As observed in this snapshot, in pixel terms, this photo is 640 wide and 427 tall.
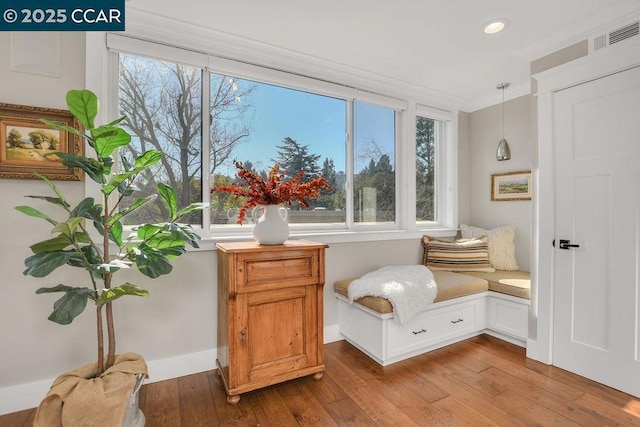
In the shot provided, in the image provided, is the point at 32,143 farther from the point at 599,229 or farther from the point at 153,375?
the point at 599,229

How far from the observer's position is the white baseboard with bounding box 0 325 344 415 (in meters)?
1.74

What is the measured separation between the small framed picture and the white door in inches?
40.3

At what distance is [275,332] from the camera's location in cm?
198

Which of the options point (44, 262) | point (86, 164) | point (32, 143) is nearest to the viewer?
point (44, 262)

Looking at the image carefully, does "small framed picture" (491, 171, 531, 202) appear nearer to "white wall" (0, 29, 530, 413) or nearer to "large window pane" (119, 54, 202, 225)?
"white wall" (0, 29, 530, 413)

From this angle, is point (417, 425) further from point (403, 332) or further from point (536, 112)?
point (536, 112)

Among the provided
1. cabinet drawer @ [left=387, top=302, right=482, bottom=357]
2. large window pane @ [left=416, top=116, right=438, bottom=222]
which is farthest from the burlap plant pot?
large window pane @ [left=416, top=116, right=438, bottom=222]

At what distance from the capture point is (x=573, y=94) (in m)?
2.16

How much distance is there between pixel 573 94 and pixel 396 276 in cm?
184

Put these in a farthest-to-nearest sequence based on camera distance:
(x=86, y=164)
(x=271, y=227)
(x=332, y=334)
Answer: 1. (x=332, y=334)
2. (x=271, y=227)
3. (x=86, y=164)

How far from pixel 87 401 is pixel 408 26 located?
2819 mm

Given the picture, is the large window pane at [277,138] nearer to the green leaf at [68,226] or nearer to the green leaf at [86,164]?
the green leaf at [86,164]

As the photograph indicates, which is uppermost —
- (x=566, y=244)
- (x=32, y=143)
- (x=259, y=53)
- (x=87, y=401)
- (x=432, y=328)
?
(x=259, y=53)

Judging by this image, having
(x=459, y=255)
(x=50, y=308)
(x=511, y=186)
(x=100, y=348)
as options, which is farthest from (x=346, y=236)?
(x=50, y=308)
